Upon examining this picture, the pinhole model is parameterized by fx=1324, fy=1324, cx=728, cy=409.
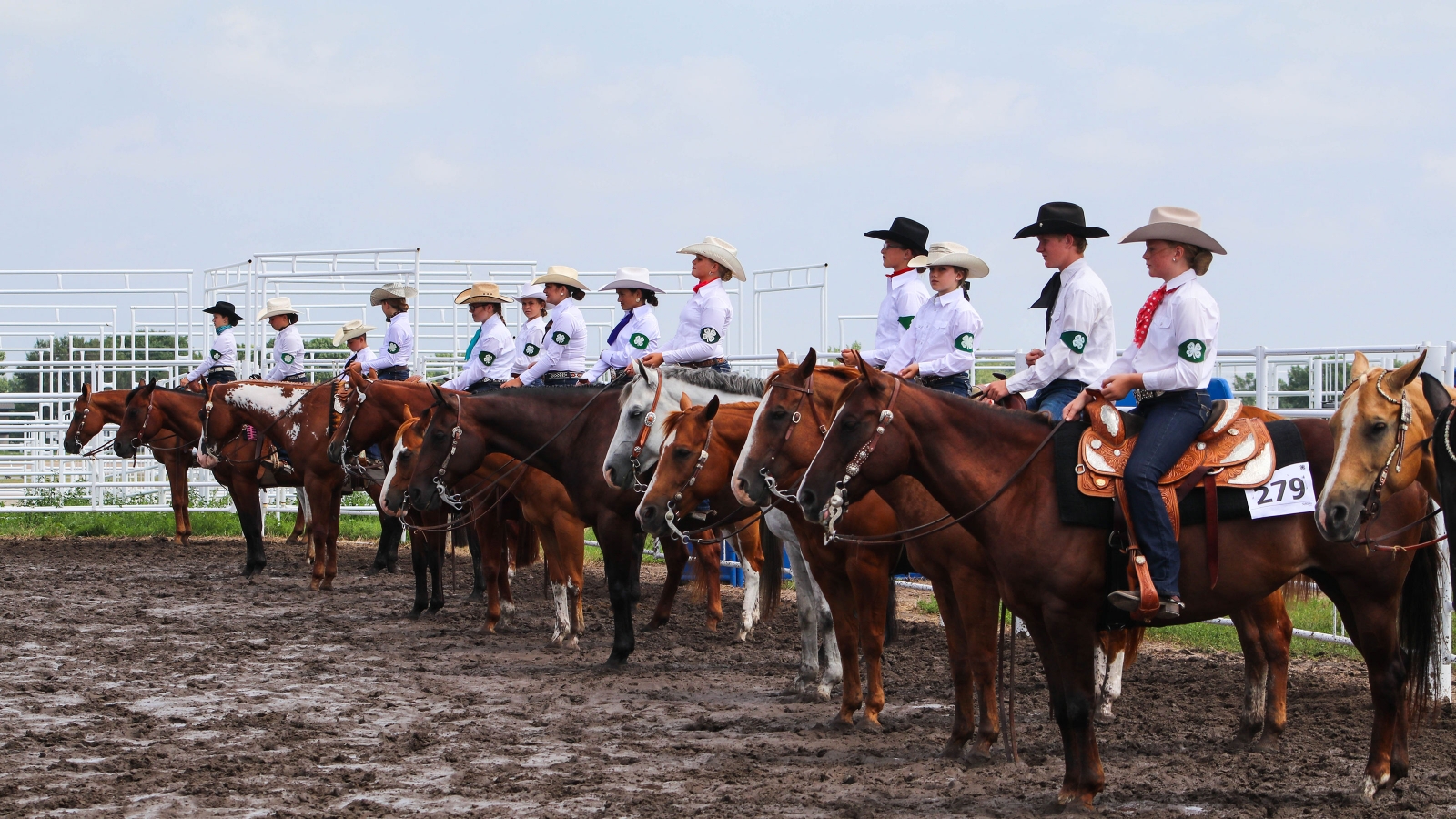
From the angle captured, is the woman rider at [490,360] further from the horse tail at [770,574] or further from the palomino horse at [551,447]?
the horse tail at [770,574]

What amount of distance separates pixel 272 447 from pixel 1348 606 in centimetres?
1081

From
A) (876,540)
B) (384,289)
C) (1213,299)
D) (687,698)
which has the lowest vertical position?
(687,698)

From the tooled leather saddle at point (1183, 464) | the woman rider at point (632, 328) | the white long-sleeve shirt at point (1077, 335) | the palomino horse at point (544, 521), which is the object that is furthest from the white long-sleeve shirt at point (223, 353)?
the tooled leather saddle at point (1183, 464)

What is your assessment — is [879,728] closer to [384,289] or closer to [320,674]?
[320,674]

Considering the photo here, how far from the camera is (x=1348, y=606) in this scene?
5.60m

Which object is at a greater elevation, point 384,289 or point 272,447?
point 384,289

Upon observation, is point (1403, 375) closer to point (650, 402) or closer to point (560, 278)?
point (650, 402)

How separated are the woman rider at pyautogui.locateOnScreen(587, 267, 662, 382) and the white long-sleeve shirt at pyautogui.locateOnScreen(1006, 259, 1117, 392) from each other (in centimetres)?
471

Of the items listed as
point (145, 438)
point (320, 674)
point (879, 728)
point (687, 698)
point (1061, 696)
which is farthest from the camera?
point (145, 438)

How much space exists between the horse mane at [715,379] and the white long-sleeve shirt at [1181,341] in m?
3.18

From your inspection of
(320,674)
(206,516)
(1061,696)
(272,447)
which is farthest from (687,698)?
(206,516)

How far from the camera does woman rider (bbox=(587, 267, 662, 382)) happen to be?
1042 cm

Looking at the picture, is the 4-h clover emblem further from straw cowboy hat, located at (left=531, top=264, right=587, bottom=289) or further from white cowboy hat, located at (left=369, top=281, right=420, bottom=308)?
white cowboy hat, located at (left=369, top=281, right=420, bottom=308)

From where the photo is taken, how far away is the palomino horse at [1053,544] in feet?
16.9
